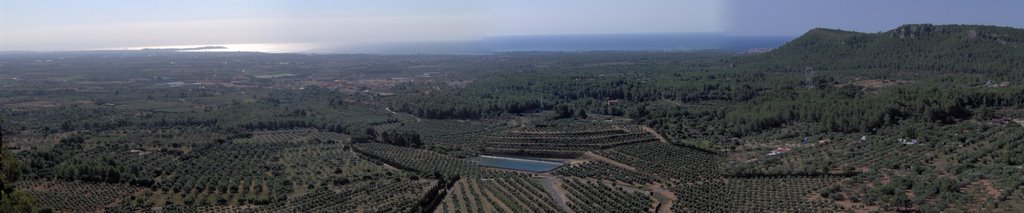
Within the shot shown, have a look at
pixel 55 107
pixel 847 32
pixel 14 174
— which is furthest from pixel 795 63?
pixel 14 174

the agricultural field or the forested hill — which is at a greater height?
the forested hill

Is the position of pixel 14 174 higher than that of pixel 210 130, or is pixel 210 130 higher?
pixel 14 174

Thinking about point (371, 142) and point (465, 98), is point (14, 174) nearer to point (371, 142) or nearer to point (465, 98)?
point (371, 142)

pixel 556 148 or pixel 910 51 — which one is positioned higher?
pixel 910 51

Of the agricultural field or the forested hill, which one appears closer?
the agricultural field

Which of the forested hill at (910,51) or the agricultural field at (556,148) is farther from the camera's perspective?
the forested hill at (910,51)

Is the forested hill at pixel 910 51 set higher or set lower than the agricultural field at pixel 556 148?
higher

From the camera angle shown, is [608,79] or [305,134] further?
[608,79]

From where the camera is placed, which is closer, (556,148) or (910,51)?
(556,148)
